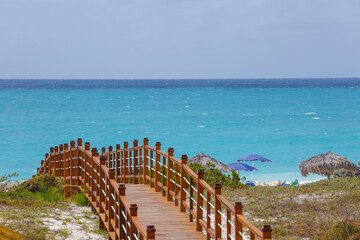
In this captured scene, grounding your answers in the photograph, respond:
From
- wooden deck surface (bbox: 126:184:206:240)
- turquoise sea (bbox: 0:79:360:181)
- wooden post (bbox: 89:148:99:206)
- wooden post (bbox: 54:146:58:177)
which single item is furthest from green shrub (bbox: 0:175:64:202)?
turquoise sea (bbox: 0:79:360:181)

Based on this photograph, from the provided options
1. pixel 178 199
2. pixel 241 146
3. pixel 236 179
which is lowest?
pixel 241 146

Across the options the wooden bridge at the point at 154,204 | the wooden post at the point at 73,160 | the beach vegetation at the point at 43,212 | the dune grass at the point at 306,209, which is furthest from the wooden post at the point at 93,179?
the dune grass at the point at 306,209

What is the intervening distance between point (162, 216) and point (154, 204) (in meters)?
1.04

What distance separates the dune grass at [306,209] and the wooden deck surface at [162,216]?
6.06ft

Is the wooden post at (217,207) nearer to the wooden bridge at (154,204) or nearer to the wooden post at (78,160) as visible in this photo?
the wooden bridge at (154,204)

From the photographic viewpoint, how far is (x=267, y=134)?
6062 centimetres

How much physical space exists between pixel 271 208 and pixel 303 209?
29.8 inches

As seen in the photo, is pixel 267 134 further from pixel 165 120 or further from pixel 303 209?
pixel 303 209

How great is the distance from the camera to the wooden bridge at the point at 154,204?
7.17 m

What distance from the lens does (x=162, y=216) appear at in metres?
10.3

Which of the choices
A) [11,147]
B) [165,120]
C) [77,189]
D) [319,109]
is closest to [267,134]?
[165,120]

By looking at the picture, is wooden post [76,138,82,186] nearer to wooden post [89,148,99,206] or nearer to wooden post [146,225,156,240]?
wooden post [89,148,99,206]

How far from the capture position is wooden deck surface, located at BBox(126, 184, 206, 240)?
30.1 feet

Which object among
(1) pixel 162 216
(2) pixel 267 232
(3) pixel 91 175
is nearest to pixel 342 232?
(1) pixel 162 216
